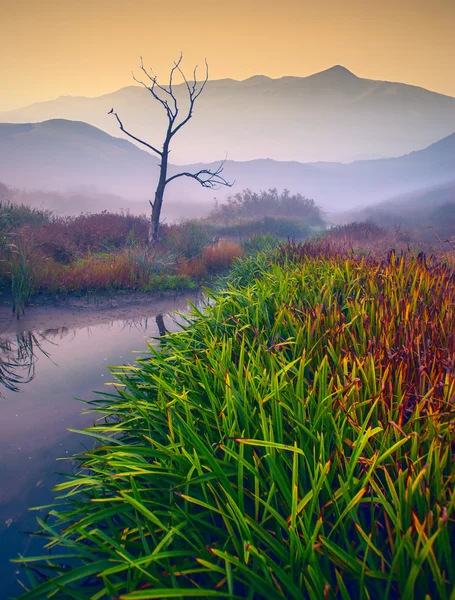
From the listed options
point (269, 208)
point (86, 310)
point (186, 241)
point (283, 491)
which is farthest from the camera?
point (269, 208)

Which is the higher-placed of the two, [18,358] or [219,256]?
[219,256]

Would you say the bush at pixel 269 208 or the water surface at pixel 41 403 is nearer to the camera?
the water surface at pixel 41 403

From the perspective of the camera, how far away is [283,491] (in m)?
1.63

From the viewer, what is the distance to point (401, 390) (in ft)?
7.64

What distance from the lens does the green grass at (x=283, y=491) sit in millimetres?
1374

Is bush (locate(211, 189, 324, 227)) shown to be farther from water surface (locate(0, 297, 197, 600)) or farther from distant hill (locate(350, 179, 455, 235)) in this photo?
water surface (locate(0, 297, 197, 600))

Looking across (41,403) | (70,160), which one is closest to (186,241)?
(41,403)

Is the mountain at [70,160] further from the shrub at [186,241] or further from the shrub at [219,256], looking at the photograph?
the shrub at [219,256]

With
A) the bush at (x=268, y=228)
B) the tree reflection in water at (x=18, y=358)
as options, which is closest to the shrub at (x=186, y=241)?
the bush at (x=268, y=228)

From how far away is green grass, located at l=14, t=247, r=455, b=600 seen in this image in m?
1.37

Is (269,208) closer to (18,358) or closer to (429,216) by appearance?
(429,216)

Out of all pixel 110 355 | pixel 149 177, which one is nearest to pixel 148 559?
pixel 110 355

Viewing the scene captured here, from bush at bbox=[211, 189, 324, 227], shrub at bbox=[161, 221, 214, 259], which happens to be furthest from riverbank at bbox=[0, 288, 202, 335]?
bush at bbox=[211, 189, 324, 227]

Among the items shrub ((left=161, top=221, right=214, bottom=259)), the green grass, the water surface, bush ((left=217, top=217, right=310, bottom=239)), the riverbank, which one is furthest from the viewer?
bush ((left=217, top=217, right=310, bottom=239))
